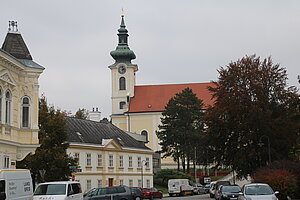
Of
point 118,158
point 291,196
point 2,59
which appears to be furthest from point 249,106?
point 2,59

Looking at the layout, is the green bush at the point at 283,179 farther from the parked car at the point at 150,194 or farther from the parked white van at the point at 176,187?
the parked white van at the point at 176,187

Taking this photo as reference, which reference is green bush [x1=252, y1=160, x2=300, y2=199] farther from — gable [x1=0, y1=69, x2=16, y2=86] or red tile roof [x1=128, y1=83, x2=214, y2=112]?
red tile roof [x1=128, y1=83, x2=214, y2=112]

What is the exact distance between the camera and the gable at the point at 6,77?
1043 inches

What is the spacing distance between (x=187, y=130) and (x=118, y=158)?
22919 millimetres

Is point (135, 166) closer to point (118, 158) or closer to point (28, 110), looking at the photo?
point (118, 158)

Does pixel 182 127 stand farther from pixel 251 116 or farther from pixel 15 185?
pixel 15 185

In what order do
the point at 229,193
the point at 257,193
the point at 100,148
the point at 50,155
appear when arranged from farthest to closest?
the point at 100,148 < the point at 229,193 < the point at 50,155 < the point at 257,193

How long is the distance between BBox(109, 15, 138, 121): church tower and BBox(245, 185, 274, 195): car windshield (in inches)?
2850

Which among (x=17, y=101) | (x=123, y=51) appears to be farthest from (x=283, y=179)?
(x=123, y=51)

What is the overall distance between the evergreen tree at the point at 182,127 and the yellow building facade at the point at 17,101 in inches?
1882

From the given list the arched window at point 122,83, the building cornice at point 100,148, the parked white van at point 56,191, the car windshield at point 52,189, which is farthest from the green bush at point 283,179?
the arched window at point 122,83

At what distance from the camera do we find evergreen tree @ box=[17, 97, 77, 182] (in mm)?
32406

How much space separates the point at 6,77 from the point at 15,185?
938 centimetres

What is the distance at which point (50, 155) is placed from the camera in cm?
3241
